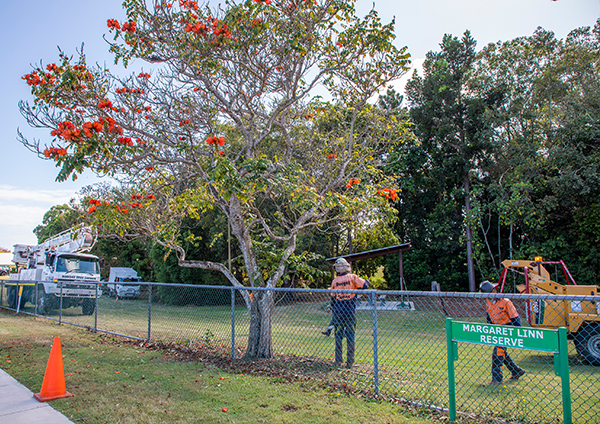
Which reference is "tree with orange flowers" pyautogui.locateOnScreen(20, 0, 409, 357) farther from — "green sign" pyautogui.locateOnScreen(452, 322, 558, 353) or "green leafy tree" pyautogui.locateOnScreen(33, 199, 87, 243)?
"green leafy tree" pyautogui.locateOnScreen(33, 199, 87, 243)

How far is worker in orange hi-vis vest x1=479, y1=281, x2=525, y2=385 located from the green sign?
78.3 inches

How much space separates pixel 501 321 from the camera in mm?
6430

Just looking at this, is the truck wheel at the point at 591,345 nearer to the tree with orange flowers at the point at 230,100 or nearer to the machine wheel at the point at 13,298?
the tree with orange flowers at the point at 230,100

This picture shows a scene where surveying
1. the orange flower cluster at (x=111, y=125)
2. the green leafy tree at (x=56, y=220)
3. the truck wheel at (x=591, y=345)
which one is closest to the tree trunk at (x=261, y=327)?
the orange flower cluster at (x=111, y=125)

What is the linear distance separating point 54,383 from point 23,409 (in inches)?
18.6

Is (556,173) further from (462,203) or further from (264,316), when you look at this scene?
(264,316)

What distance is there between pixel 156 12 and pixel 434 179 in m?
21.0

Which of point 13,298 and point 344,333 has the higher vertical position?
point 344,333

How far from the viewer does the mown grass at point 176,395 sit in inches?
183

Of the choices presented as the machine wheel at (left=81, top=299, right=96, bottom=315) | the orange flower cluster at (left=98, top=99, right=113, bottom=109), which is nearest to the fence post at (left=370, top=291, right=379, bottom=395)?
the orange flower cluster at (left=98, top=99, right=113, bottom=109)

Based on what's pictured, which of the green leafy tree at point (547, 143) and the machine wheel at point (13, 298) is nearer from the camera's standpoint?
the machine wheel at point (13, 298)

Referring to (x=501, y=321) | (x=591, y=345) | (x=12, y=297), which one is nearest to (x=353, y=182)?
(x=501, y=321)

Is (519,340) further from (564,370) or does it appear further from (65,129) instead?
(65,129)

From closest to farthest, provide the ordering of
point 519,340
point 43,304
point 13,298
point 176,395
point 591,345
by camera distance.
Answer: point 519,340, point 176,395, point 591,345, point 43,304, point 13,298
